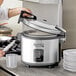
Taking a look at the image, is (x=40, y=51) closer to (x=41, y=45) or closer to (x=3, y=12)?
(x=41, y=45)

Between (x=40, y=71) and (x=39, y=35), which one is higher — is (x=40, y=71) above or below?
below

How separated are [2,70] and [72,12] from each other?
1.75 m

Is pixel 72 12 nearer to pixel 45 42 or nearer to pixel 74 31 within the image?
pixel 74 31

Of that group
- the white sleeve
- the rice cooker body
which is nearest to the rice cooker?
the rice cooker body

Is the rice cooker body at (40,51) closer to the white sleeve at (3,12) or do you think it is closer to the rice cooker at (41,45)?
the rice cooker at (41,45)

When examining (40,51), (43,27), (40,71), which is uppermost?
(43,27)

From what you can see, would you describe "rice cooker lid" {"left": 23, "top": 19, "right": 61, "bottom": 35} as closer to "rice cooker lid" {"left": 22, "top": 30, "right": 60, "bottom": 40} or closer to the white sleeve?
"rice cooker lid" {"left": 22, "top": 30, "right": 60, "bottom": 40}

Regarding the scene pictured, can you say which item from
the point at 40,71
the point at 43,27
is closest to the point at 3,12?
the point at 43,27

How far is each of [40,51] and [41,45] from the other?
36 mm

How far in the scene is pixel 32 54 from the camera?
1.44 meters

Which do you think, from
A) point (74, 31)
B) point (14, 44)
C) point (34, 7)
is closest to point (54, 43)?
point (14, 44)

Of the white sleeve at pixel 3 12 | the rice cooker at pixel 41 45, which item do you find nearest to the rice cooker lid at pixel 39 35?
the rice cooker at pixel 41 45

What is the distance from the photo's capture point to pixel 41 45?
1424 millimetres

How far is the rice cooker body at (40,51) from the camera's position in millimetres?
1425
